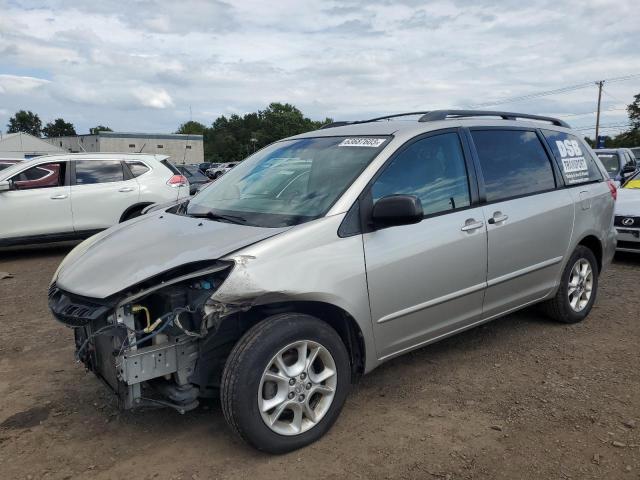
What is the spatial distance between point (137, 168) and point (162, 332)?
7.07 meters

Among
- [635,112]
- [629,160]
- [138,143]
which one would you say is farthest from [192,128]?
[629,160]

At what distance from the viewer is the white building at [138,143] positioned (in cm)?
6588

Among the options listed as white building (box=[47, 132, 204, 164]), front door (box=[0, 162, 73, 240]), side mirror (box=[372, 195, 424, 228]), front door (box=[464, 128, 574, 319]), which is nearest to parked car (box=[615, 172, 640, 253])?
front door (box=[464, 128, 574, 319])

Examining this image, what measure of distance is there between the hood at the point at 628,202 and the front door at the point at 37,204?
815 centimetres

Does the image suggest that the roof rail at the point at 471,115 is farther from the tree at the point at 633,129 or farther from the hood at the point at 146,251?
the tree at the point at 633,129

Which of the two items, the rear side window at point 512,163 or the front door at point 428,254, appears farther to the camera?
the rear side window at point 512,163

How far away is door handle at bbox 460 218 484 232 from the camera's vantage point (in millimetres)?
3680

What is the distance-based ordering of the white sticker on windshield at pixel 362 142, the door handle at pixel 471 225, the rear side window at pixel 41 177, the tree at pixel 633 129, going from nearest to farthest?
1. the white sticker on windshield at pixel 362 142
2. the door handle at pixel 471 225
3. the rear side window at pixel 41 177
4. the tree at pixel 633 129

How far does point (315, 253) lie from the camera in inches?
118

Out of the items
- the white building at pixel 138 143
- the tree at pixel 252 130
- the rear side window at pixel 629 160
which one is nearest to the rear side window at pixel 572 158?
the rear side window at pixel 629 160

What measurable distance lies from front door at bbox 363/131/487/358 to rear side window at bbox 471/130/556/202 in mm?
261

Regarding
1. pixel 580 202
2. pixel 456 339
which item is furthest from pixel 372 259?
pixel 580 202

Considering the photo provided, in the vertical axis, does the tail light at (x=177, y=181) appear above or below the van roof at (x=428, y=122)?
below

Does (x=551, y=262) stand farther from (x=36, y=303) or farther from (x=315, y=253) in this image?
(x=36, y=303)
